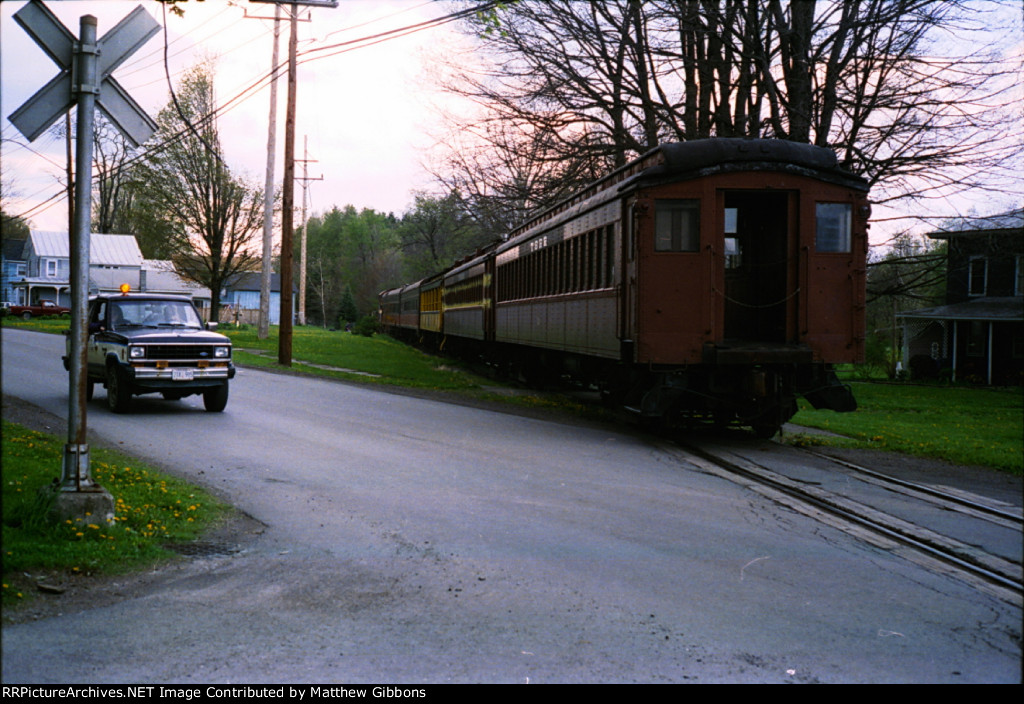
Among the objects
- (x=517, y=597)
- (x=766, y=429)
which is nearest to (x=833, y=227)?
(x=766, y=429)

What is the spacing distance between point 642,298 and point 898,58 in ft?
26.0

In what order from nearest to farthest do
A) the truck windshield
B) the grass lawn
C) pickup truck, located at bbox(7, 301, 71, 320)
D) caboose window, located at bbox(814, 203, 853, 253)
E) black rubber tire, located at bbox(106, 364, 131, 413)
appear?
the grass lawn, caboose window, located at bbox(814, 203, 853, 253), black rubber tire, located at bbox(106, 364, 131, 413), the truck windshield, pickup truck, located at bbox(7, 301, 71, 320)

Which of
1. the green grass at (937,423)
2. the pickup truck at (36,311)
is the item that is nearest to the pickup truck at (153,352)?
the green grass at (937,423)

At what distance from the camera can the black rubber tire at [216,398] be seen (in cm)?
1432

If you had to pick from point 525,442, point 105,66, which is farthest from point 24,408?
point 105,66

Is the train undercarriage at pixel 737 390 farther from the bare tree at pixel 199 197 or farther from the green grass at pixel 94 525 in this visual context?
the bare tree at pixel 199 197

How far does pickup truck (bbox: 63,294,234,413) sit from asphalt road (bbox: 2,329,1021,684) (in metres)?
4.05

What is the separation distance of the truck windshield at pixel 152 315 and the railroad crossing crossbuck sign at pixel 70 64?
841 cm

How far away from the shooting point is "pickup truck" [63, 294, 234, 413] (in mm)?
13641

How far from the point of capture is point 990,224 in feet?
33.1

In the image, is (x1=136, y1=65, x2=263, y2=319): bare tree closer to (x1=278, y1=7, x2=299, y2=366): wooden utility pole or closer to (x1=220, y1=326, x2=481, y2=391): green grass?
(x1=220, y1=326, x2=481, y2=391): green grass

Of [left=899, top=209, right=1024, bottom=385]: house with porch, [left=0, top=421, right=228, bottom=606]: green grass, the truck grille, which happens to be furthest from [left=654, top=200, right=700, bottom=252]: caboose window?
the truck grille

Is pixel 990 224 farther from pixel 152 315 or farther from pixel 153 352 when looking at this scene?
pixel 152 315
